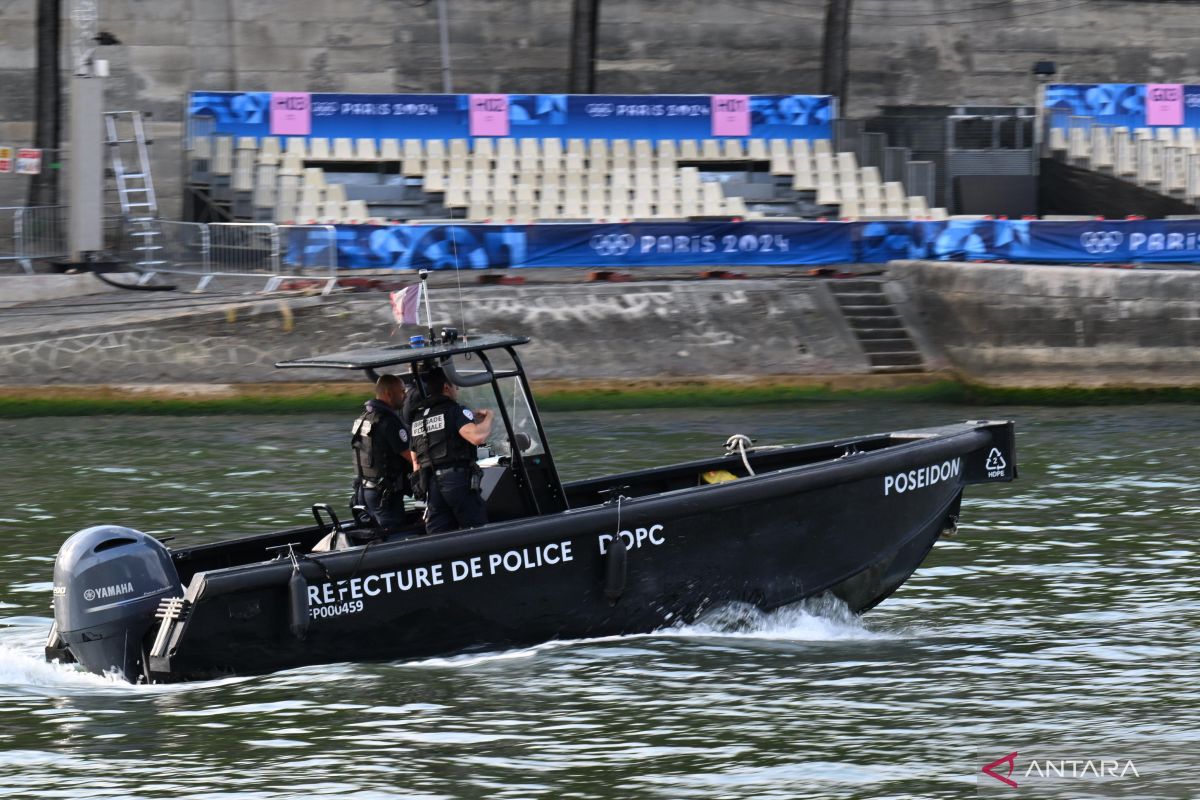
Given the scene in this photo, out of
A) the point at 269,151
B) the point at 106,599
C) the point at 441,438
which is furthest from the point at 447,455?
the point at 269,151

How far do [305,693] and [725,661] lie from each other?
7.70 feet

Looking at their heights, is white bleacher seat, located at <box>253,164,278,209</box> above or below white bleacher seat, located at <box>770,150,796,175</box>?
below

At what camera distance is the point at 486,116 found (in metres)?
29.7

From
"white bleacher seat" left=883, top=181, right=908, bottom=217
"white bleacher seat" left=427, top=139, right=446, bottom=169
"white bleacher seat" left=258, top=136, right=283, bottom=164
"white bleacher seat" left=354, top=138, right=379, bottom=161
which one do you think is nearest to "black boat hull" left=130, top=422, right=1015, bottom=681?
"white bleacher seat" left=258, top=136, right=283, bottom=164

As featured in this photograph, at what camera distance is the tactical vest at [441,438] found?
9281 millimetres

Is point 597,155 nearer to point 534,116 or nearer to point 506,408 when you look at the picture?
point 534,116

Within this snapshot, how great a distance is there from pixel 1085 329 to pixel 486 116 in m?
12.1

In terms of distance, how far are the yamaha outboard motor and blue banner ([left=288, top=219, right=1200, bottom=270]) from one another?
49.8 ft

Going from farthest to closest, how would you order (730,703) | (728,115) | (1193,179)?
(728,115) → (1193,179) → (730,703)

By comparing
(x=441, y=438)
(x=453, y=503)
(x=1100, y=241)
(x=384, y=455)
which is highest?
(x=1100, y=241)

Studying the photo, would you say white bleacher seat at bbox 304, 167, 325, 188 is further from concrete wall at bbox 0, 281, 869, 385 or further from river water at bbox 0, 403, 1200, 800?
river water at bbox 0, 403, 1200, 800

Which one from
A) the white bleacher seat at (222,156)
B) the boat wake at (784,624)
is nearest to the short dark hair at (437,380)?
the boat wake at (784,624)

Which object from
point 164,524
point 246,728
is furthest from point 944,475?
point 164,524

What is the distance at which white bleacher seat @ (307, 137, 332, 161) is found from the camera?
94.4ft
